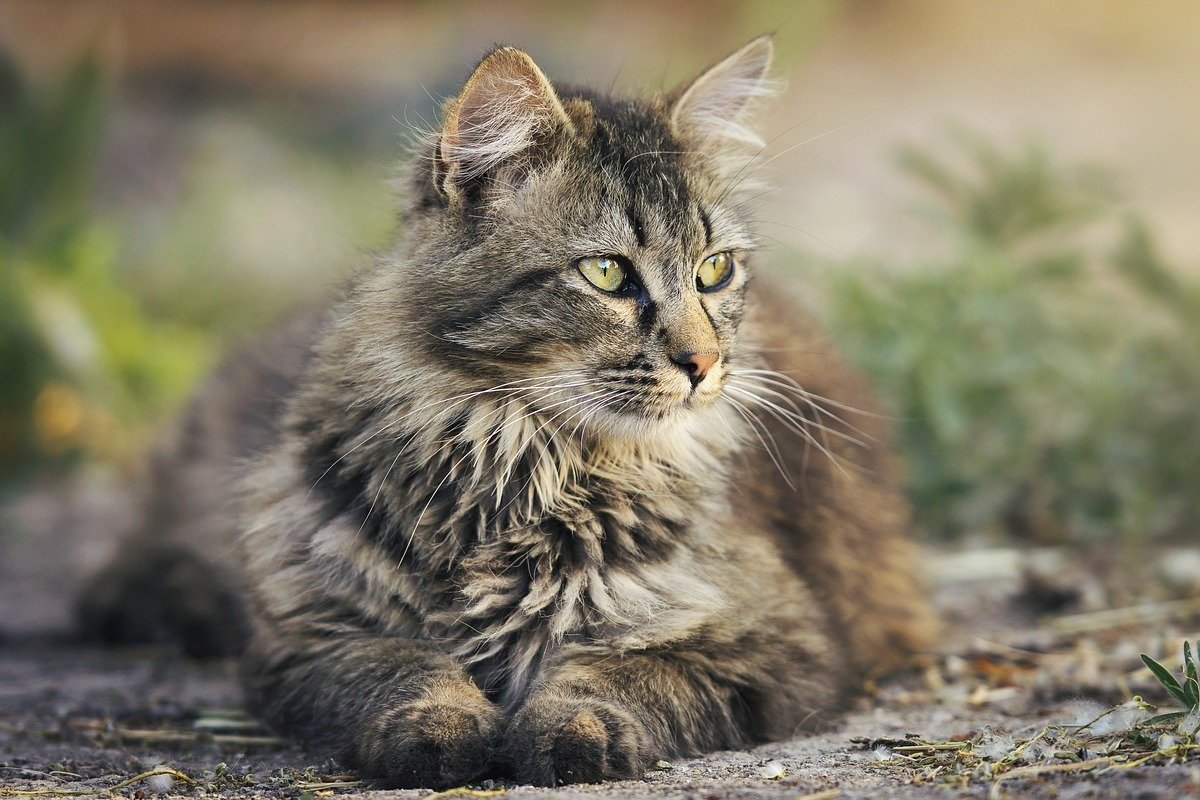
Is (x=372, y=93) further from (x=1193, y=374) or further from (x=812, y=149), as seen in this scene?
(x=1193, y=374)

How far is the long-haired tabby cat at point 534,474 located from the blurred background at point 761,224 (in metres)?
0.42

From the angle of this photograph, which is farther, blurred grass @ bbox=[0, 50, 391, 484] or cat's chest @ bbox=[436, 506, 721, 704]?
blurred grass @ bbox=[0, 50, 391, 484]

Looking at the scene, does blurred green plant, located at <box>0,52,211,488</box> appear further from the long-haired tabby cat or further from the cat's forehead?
the cat's forehead

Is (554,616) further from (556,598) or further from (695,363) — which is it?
(695,363)

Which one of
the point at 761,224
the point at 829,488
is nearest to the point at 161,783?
the point at 829,488

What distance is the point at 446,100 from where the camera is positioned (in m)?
3.10

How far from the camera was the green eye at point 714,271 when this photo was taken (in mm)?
3248

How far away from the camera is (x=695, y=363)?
2.98 m

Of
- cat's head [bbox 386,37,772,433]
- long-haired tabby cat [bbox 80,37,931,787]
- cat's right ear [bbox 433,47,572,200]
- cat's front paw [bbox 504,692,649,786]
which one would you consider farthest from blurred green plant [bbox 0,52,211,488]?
cat's front paw [bbox 504,692,649,786]

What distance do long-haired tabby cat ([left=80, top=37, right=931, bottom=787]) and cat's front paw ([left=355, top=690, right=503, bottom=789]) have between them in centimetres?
1

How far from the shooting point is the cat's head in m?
2.98

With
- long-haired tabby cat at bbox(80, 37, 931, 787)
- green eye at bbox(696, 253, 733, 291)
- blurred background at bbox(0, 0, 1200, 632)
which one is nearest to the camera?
long-haired tabby cat at bbox(80, 37, 931, 787)

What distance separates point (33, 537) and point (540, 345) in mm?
3786

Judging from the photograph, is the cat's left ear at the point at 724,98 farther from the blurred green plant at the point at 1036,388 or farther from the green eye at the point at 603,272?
the blurred green plant at the point at 1036,388
